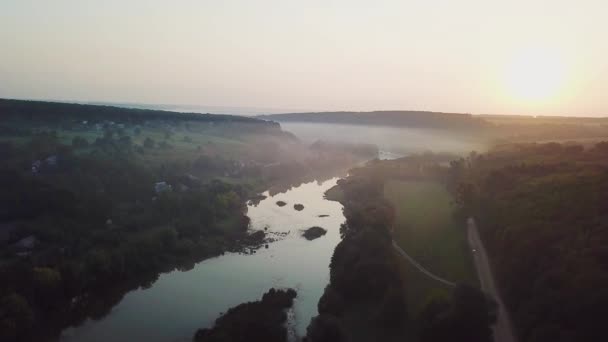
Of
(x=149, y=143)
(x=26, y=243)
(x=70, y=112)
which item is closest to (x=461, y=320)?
(x=26, y=243)

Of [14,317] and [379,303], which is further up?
[14,317]

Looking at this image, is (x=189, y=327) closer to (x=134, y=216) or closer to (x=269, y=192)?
(x=134, y=216)

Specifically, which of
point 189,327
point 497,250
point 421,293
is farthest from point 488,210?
point 189,327

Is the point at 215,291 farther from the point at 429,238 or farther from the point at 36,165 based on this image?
the point at 36,165

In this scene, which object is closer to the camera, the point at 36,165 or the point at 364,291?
the point at 364,291

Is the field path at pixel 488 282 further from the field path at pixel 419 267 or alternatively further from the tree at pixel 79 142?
the tree at pixel 79 142

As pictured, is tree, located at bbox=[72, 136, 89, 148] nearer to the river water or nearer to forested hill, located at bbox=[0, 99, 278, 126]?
forested hill, located at bbox=[0, 99, 278, 126]
